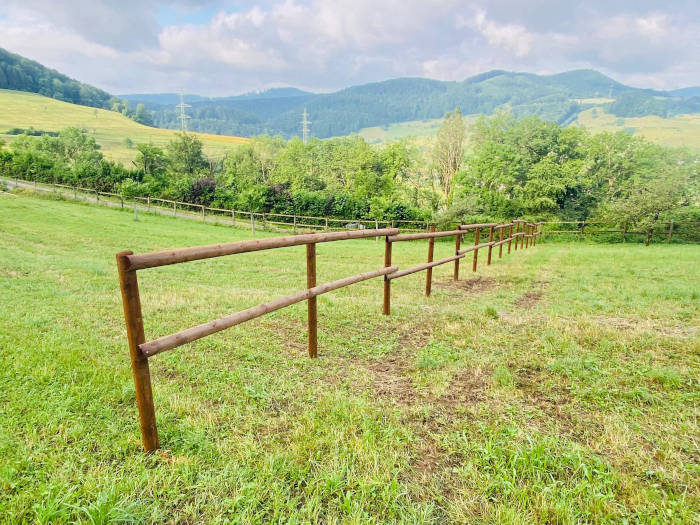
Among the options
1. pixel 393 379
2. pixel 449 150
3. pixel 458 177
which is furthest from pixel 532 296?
pixel 449 150

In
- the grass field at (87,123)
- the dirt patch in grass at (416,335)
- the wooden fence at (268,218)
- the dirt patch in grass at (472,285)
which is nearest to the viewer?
the dirt patch in grass at (416,335)

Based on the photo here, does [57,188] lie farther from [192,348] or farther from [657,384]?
[657,384]

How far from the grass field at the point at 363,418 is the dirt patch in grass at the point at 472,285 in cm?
222

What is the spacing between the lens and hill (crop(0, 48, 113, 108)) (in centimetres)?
14750

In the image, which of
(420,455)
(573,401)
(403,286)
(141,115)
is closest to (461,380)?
(573,401)

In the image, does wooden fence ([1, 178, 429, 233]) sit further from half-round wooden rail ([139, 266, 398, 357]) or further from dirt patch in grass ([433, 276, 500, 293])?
half-round wooden rail ([139, 266, 398, 357])

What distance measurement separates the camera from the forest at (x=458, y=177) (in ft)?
124

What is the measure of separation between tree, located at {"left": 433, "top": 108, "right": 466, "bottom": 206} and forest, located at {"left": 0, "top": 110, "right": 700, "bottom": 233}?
129 millimetres

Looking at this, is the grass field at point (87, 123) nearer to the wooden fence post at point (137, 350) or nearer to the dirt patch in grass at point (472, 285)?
the dirt patch in grass at point (472, 285)

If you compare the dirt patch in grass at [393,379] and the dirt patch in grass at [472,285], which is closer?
the dirt patch in grass at [393,379]

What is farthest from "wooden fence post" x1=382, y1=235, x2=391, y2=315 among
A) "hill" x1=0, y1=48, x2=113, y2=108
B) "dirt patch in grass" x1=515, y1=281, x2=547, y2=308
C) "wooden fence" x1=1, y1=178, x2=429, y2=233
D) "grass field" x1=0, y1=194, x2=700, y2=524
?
"hill" x1=0, y1=48, x2=113, y2=108

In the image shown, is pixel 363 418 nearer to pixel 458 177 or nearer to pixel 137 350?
pixel 137 350

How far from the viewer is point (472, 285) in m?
8.12

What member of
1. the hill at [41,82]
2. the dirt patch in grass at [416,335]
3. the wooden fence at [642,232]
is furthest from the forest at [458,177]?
the hill at [41,82]
